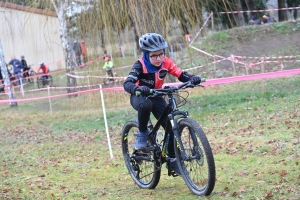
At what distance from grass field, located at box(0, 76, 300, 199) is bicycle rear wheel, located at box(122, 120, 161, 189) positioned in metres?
0.14

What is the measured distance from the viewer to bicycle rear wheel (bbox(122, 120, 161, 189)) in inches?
260

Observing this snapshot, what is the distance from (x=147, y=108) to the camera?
20.4 ft

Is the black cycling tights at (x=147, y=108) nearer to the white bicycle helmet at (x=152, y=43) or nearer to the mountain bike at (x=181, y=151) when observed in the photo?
the mountain bike at (x=181, y=151)

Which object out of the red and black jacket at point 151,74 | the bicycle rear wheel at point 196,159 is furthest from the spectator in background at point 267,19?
the bicycle rear wheel at point 196,159

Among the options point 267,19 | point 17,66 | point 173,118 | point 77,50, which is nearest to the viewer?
point 173,118

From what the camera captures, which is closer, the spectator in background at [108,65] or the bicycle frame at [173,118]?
the bicycle frame at [173,118]

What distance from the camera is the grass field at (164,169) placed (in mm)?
6578

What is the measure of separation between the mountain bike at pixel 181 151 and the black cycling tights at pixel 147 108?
0.07 m

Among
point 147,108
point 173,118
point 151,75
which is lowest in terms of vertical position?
point 173,118

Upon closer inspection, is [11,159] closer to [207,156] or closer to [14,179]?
[14,179]

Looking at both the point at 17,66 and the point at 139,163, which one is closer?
the point at 139,163

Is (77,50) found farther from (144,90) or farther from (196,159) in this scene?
(196,159)

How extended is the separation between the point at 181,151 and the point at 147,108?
0.63 m

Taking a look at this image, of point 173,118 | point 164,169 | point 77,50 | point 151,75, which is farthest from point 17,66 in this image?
point 173,118
